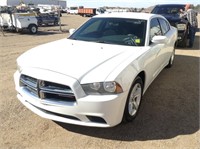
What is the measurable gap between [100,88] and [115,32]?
1823 millimetres

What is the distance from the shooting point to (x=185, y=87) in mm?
5312

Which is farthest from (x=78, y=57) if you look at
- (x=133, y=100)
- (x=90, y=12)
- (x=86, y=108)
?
(x=90, y=12)

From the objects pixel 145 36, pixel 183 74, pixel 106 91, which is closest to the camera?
pixel 106 91

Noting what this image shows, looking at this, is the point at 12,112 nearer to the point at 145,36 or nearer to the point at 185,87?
the point at 145,36

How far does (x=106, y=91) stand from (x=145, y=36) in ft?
5.72

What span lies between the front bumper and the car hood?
0.58 ft

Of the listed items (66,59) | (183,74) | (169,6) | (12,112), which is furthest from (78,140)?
(169,6)

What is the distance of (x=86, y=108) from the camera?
2.94 metres

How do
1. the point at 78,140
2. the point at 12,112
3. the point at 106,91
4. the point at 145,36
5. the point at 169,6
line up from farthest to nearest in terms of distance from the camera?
the point at 169,6
the point at 145,36
the point at 12,112
the point at 78,140
the point at 106,91

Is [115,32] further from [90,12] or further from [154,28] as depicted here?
[90,12]

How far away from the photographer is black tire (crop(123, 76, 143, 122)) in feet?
11.1

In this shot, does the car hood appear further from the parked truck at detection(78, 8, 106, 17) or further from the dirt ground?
the parked truck at detection(78, 8, 106, 17)

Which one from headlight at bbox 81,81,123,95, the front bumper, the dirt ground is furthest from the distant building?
headlight at bbox 81,81,123,95

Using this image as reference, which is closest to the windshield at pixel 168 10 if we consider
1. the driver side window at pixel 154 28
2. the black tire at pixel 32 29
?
the driver side window at pixel 154 28
